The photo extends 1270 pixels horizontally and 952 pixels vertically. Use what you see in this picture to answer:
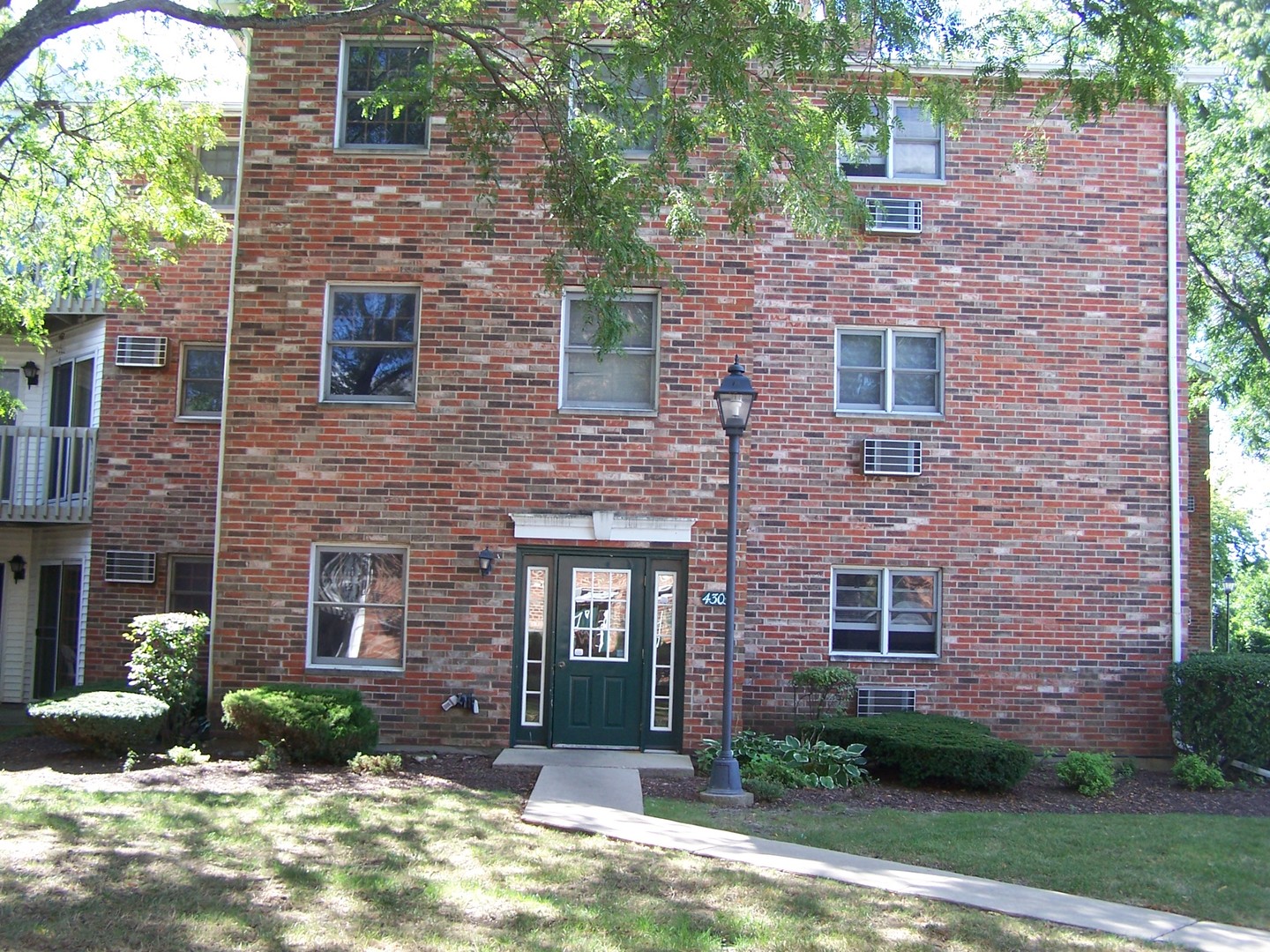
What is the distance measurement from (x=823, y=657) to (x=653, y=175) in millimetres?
6087

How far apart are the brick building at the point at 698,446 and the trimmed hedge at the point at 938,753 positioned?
1.52m

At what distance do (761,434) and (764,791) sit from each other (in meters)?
4.73

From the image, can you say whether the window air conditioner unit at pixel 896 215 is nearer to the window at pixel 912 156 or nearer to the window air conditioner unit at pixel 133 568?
the window at pixel 912 156

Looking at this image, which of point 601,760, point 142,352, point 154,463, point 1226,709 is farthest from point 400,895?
point 142,352

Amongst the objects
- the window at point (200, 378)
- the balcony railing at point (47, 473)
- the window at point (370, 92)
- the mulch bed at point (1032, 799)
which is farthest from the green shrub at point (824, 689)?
the balcony railing at point (47, 473)

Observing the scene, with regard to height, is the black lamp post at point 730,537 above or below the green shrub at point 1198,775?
above

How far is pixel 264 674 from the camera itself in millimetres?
12438

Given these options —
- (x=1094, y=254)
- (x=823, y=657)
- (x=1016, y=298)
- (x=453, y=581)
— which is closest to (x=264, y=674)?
(x=453, y=581)

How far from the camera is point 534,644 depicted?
1255 cm

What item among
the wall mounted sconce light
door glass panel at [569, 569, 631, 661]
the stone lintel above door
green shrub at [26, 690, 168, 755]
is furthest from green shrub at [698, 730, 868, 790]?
green shrub at [26, 690, 168, 755]

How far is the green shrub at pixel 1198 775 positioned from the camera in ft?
39.2

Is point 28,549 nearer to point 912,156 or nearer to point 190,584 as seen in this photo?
point 190,584

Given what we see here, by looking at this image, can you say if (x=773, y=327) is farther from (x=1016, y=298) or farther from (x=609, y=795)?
(x=609, y=795)

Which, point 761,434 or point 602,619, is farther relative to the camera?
point 761,434
